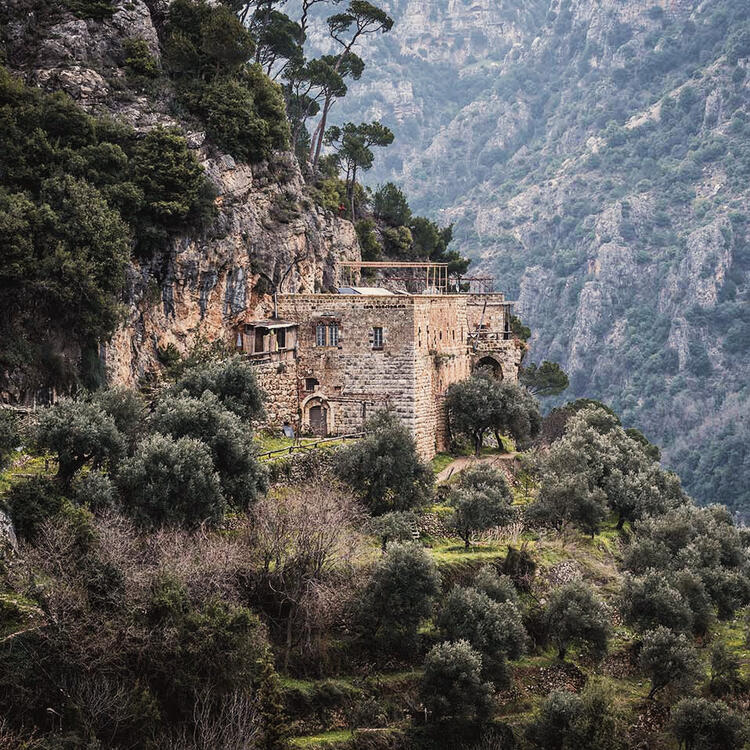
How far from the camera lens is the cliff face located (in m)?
47.9

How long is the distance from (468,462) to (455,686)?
921 inches

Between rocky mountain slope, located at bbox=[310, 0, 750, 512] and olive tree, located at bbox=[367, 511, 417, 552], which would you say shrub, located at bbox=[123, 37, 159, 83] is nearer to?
olive tree, located at bbox=[367, 511, 417, 552]

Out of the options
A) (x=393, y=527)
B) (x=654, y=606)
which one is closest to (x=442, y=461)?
(x=393, y=527)

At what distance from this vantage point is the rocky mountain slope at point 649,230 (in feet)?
433

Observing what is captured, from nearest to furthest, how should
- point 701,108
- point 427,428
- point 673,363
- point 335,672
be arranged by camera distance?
point 335,672, point 427,428, point 673,363, point 701,108

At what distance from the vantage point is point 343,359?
5203 centimetres

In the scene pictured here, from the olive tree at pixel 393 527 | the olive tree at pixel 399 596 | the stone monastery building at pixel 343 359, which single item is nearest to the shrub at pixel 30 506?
the olive tree at pixel 399 596

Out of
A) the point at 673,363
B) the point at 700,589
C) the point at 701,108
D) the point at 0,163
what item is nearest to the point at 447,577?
the point at 700,589

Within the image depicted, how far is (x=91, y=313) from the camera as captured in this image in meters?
42.7

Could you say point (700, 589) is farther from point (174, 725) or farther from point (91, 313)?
point (91, 313)

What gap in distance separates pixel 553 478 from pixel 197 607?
23.3 meters

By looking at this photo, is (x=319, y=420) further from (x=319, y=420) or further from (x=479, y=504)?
(x=479, y=504)

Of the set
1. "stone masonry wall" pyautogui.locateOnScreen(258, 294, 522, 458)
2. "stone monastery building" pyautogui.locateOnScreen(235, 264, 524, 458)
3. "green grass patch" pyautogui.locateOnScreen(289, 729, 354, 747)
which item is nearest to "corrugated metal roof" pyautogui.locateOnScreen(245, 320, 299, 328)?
"stone monastery building" pyautogui.locateOnScreen(235, 264, 524, 458)

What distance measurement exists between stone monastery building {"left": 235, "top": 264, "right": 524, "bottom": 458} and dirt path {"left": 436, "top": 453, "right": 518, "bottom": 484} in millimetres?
1350
